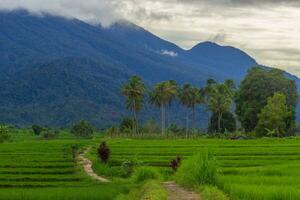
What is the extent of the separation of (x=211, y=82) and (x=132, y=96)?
23.1 meters

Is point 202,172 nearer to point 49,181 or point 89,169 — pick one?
point 49,181

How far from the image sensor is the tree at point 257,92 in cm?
10469

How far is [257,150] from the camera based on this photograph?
53.7 meters

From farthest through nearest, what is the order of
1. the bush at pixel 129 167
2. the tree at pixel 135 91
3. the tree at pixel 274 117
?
the tree at pixel 135 91, the tree at pixel 274 117, the bush at pixel 129 167

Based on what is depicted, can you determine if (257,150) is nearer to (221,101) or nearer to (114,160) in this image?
(114,160)

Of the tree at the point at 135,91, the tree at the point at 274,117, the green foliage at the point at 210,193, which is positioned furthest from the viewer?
the tree at the point at 135,91

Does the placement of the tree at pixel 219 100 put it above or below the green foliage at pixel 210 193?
above

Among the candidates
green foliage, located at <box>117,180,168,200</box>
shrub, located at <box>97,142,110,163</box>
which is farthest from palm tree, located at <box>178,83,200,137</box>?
green foliage, located at <box>117,180,168,200</box>

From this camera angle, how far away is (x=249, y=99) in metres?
108

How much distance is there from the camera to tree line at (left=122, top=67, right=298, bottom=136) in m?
91.6

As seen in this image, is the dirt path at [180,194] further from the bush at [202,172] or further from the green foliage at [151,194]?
the bush at [202,172]

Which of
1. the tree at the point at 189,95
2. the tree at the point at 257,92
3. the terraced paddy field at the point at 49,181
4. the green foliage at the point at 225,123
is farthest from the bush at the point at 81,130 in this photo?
the terraced paddy field at the point at 49,181

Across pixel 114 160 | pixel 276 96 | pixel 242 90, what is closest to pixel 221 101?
pixel 242 90

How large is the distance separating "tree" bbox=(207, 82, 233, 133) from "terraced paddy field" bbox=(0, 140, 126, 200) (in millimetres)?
63342
